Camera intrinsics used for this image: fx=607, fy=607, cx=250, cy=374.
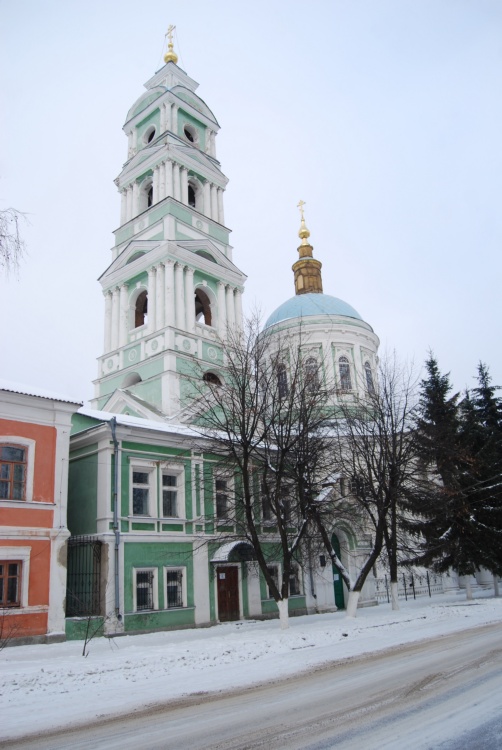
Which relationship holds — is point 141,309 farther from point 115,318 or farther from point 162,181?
point 162,181

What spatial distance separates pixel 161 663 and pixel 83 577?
26.2ft

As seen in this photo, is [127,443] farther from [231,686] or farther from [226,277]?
[226,277]

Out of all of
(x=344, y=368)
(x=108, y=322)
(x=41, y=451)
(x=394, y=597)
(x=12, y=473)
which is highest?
(x=108, y=322)

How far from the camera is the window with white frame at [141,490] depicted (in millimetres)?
19750

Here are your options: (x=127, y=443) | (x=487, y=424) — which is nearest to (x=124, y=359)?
(x=127, y=443)

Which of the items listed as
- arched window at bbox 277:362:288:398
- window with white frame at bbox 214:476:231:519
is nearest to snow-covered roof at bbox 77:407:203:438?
window with white frame at bbox 214:476:231:519

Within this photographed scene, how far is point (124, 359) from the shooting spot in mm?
34000

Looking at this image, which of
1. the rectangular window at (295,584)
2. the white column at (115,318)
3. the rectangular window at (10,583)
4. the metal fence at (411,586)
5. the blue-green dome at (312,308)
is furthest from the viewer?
the blue-green dome at (312,308)

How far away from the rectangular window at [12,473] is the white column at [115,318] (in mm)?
18475

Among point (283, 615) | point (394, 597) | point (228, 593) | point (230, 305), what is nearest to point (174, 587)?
point (228, 593)

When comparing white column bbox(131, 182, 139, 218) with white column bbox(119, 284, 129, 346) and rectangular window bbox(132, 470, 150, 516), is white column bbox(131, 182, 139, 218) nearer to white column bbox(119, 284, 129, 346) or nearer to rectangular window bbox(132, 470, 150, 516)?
white column bbox(119, 284, 129, 346)

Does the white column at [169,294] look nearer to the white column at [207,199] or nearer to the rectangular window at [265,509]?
the white column at [207,199]

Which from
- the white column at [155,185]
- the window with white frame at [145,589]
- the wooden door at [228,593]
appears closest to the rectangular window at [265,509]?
the wooden door at [228,593]

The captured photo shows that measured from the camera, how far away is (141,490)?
788 inches
